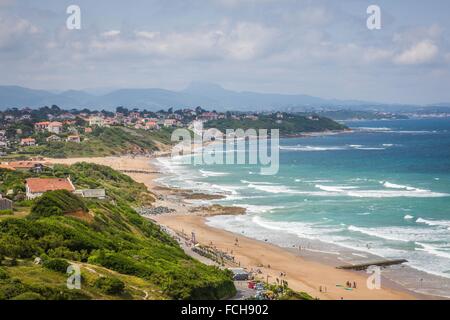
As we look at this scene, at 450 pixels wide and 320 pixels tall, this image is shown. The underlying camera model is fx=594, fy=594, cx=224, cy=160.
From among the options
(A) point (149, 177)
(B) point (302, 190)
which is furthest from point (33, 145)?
(B) point (302, 190)

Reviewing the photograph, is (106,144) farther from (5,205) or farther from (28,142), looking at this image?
(5,205)

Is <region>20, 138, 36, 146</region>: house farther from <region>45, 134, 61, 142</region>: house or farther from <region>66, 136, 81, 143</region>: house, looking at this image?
<region>66, 136, 81, 143</region>: house

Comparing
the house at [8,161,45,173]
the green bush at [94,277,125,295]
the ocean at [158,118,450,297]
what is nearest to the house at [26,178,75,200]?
the ocean at [158,118,450,297]

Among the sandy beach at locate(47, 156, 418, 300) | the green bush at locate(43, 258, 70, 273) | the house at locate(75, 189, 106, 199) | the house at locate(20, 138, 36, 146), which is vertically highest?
the house at locate(20, 138, 36, 146)

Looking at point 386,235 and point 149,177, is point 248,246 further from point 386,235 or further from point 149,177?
point 149,177

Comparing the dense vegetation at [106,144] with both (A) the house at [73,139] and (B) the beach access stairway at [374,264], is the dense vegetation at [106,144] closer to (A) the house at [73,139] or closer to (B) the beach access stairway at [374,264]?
(A) the house at [73,139]

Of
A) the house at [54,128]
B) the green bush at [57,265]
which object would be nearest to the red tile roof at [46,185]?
the green bush at [57,265]
